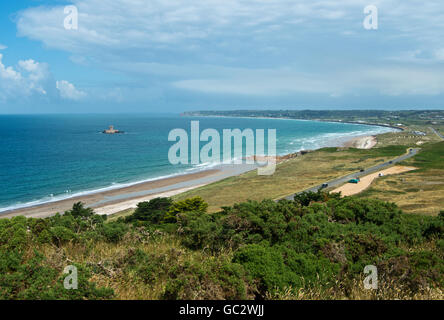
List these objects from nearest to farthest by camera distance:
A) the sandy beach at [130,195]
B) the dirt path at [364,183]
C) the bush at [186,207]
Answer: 1. the bush at [186,207]
2. the sandy beach at [130,195]
3. the dirt path at [364,183]

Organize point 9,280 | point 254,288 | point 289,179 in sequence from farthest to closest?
point 289,179 → point 254,288 → point 9,280

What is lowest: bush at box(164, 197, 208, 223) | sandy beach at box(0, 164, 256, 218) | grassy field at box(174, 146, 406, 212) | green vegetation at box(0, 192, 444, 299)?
sandy beach at box(0, 164, 256, 218)

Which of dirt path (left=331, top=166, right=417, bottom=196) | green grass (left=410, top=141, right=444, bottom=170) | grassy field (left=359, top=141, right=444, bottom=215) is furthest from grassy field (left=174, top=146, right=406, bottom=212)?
grassy field (left=359, top=141, right=444, bottom=215)

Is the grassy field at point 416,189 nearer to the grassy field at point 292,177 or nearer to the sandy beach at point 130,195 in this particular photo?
the grassy field at point 292,177

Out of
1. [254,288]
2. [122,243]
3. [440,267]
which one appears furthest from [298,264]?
[122,243]

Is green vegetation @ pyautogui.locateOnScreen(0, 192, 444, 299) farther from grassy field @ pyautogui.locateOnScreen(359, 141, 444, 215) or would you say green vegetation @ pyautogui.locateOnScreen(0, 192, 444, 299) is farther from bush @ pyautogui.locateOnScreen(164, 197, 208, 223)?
grassy field @ pyautogui.locateOnScreen(359, 141, 444, 215)

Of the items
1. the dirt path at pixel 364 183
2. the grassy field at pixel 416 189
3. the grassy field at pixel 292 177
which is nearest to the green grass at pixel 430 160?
the grassy field at pixel 416 189
